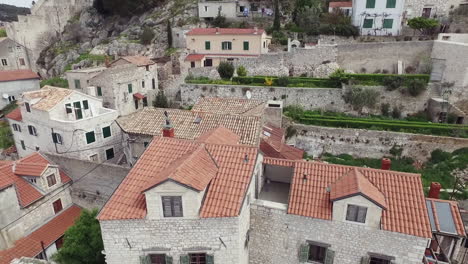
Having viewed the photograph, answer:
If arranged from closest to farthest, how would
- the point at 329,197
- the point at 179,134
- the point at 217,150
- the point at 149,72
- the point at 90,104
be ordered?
the point at 329,197
the point at 217,150
the point at 179,134
the point at 90,104
the point at 149,72

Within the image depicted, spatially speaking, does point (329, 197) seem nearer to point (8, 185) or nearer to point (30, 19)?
point (8, 185)

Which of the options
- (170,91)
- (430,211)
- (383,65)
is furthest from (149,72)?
(430,211)

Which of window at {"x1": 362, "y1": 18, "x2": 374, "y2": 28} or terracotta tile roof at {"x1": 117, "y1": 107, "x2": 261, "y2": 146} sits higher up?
window at {"x1": 362, "y1": 18, "x2": 374, "y2": 28}

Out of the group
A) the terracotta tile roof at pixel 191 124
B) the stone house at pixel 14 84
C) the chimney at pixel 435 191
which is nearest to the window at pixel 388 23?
the terracotta tile roof at pixel 191 124

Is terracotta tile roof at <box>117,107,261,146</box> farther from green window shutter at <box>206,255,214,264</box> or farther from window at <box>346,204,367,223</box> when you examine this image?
green window shutter at <box>206,255,214,264</box>

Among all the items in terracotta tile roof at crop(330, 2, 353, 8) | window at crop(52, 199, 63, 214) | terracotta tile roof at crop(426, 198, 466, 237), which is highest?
terracotta tile roof at crop(330, 2, 353, 8)

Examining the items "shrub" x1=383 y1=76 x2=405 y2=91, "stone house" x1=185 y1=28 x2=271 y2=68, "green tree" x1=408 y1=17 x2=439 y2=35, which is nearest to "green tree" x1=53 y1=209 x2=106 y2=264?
"stone house" x1=185 y1=28 x2=271 y2=68

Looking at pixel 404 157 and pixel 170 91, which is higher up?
pixel 170 91
